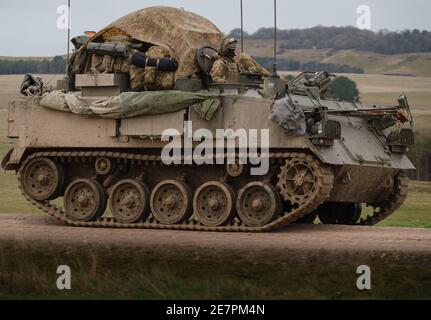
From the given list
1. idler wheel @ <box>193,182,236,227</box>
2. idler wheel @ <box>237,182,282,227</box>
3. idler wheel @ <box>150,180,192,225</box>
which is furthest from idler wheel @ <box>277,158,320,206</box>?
idler wheel @ <box>150,180,192,225</box>

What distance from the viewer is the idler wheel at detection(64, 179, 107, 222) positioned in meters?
24.2

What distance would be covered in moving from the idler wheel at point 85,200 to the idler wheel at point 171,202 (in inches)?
49.2

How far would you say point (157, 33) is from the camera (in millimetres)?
25234

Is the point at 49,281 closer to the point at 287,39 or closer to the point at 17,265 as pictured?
the point at 17,265

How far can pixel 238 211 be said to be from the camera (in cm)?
2270

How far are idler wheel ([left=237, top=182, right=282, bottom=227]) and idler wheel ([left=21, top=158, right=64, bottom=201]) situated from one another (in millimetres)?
4282

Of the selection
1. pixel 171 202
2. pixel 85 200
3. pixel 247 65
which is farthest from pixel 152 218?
pixel 247 65

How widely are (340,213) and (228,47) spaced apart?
4.71 meters

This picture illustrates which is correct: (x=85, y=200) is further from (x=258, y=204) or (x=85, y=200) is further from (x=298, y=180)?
(x=298, y=180)

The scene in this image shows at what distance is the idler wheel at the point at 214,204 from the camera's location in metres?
22.8

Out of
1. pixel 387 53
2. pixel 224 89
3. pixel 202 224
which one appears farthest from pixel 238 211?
pixel 387 53
